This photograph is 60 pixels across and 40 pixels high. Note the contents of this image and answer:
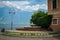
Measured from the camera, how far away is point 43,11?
3419cm

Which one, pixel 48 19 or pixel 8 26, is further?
pixel 8 26

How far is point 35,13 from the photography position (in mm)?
36094

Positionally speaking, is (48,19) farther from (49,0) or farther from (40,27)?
(49,0)

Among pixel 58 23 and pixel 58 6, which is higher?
pixel 58 6

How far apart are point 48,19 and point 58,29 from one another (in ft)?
11.7

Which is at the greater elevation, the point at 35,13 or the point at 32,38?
the point at 35,13

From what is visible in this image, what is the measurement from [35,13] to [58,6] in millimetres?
14504

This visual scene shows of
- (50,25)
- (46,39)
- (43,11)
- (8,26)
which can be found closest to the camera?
(46,39)

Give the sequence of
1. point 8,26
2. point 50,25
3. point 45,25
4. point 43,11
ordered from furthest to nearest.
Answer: point 43,11, point 8,26, point 45,25, point 50,25

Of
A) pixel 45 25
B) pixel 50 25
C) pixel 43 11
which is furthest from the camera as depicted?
pixel 43 11

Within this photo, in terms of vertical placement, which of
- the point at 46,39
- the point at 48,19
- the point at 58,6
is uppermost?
the point at 58,6

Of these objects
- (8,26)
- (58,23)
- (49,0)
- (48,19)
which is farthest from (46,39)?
(8,26)

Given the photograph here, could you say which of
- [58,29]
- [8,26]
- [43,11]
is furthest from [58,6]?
[43,11]

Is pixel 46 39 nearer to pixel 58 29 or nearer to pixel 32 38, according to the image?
pixel 32 38
